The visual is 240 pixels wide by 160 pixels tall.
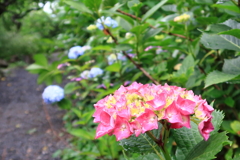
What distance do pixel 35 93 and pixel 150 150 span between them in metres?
3.93

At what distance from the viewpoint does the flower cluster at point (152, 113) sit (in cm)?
40

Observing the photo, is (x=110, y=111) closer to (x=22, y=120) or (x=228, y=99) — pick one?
(x=228, y=99)

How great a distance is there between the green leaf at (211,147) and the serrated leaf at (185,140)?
0.06m

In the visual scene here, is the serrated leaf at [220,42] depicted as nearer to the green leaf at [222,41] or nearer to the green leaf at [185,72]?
the green leaf at [222,41]

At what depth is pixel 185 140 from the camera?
1.72 feet

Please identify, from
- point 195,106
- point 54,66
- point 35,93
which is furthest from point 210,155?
point 35,93

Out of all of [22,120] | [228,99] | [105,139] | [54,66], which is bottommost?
[22,120]

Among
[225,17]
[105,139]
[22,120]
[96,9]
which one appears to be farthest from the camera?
[22,120]

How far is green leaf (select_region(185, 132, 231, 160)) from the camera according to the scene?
0.40m

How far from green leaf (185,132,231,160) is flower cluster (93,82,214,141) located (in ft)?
0.09

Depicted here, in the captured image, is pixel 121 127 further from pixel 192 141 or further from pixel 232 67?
pixel 232 67

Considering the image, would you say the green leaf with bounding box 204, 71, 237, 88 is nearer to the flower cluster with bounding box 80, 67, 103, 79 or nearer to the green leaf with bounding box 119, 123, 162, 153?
the green leaf with bounding box 119, 123, 162, 153

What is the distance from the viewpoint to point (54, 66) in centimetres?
183

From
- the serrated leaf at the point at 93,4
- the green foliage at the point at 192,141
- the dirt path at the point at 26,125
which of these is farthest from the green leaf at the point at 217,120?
the dirt path at the point at 26,125
